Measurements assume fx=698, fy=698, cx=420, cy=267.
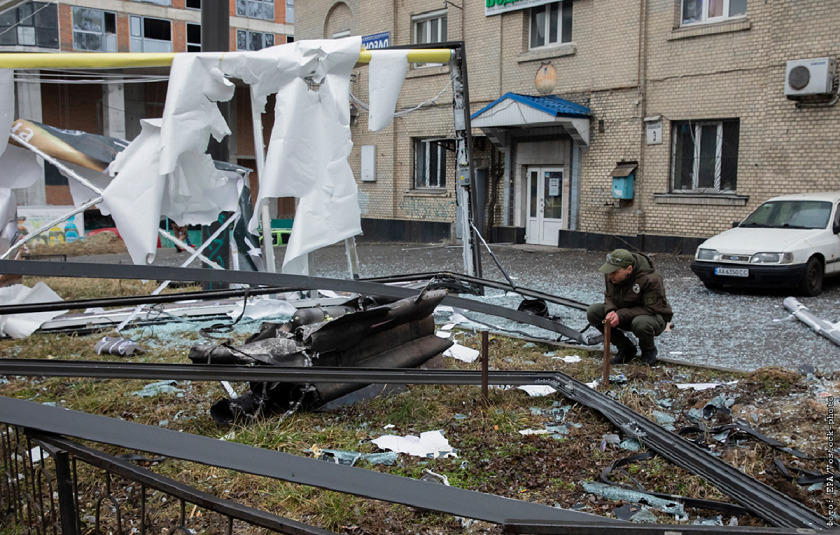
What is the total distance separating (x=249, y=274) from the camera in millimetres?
5629

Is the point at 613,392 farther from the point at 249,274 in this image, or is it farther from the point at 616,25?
the point at 616,25

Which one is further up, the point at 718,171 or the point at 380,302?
the point at 718,171

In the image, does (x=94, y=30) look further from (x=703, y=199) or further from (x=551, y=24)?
(x=703, y=199)

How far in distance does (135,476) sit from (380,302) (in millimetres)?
4691

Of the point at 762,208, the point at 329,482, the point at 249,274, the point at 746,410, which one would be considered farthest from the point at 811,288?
the point at 329,482

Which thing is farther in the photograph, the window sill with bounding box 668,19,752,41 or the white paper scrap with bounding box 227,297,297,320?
the window sill with bounding box 668,19,752,41

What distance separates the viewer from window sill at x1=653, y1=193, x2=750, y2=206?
588 inches

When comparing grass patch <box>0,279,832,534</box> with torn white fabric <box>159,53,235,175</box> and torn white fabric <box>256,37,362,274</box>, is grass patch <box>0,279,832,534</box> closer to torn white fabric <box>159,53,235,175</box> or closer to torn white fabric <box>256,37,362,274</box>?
torn white fabric <box>256,37,362,274</box>

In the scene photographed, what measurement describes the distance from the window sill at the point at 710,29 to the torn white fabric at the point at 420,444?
13662mm

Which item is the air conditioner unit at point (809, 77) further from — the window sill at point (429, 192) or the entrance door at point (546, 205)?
the window sill at point (429, 192)

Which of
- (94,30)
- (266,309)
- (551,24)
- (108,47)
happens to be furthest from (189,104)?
(94,30)

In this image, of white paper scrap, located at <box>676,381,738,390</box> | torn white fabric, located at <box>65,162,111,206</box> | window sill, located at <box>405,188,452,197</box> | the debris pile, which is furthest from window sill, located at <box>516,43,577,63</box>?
white paper scrap, located at <box>676,381,738,390</box>

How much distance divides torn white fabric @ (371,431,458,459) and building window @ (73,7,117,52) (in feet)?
106

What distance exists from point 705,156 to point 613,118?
2.46 m
